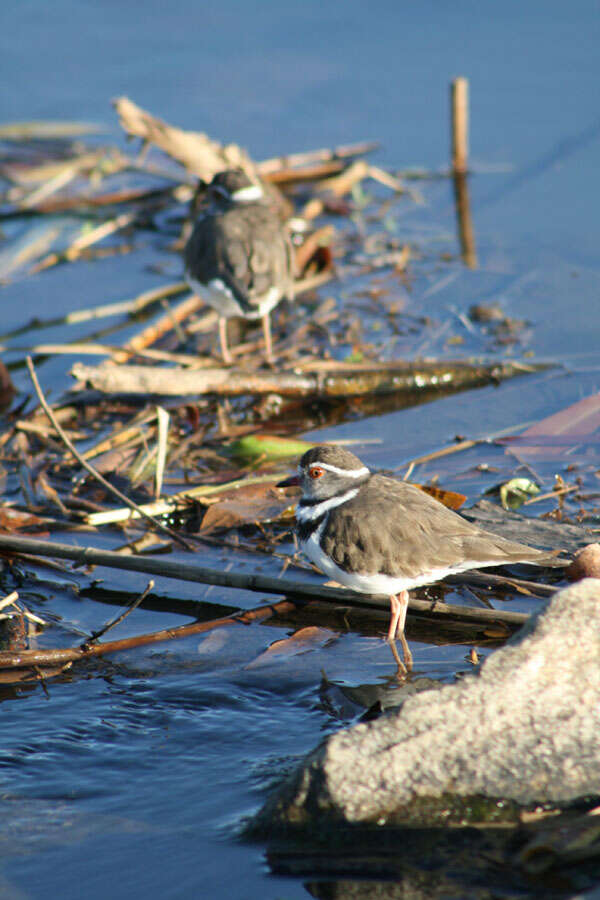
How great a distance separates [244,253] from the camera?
918cm

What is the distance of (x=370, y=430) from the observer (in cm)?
825

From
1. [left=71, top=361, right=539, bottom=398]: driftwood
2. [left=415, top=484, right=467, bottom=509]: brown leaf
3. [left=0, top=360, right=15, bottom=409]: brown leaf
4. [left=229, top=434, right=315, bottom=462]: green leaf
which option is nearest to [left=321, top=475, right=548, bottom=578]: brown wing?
[left=415, top=484, right=467, bottom=509]: brown leaf

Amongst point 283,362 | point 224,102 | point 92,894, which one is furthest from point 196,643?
point 224,102

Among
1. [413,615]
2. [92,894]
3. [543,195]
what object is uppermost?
[543,195]

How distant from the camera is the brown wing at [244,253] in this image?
29.6 feet

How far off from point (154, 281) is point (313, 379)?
343 centimetres

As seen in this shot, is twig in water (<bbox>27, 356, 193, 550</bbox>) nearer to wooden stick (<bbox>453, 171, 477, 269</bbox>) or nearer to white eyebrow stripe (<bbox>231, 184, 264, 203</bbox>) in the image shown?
white eyebrow stripe (<bbox>231, 184, 264, 203</bbox>)

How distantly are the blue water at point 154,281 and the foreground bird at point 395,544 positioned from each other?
0.38 metres

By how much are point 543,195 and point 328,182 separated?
99.1 inches

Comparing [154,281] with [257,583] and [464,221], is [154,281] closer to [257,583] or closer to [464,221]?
[464,221]

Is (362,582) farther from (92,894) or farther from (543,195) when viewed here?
(543,195)

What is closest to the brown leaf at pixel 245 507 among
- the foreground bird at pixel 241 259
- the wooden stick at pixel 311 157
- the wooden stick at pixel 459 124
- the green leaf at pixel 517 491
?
the green leaf at pixel 517 491

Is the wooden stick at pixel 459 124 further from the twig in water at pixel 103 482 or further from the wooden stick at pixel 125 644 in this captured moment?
the wooden stick at pixel 125 644

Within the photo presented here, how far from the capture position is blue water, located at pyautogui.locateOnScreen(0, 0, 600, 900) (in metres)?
4.25
